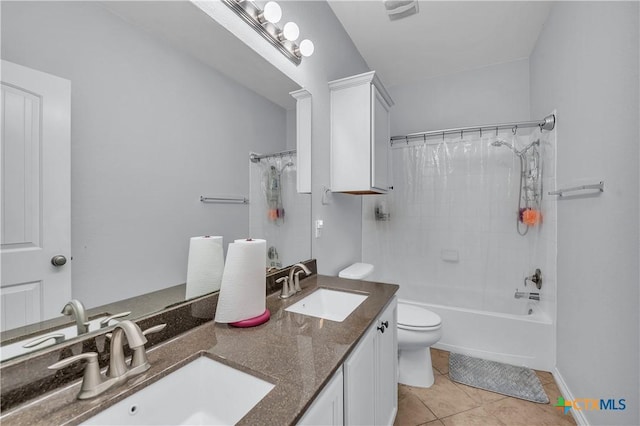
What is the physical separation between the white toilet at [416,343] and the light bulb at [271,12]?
5.36 feet

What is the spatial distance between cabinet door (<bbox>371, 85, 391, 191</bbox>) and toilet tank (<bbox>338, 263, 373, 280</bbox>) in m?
0.67

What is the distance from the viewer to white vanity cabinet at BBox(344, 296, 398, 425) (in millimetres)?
890

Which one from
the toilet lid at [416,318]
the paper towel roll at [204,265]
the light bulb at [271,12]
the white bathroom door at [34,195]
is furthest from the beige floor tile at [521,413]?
the light bulb at [271,12]

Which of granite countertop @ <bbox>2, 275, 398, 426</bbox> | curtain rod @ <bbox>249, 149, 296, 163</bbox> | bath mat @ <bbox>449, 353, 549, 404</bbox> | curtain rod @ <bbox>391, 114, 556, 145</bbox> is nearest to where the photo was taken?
granite countertop @ <bbox>2, 275, 398, 426</bbox>

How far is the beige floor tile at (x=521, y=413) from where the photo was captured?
157cm

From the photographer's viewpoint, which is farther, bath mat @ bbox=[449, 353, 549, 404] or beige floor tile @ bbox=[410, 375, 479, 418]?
bath mat @ bbox=[449, 353, 549, 404]

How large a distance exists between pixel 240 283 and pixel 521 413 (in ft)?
6.21

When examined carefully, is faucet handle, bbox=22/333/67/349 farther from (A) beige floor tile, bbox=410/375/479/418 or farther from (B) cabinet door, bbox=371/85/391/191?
(A) beige floor tile, bbox=410/375/479/418

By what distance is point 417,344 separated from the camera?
1.85 m

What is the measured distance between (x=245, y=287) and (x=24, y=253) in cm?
57

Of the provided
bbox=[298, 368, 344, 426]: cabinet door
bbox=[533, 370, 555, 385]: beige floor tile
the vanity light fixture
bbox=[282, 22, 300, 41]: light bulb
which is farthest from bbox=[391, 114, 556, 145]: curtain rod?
bbox=[298, 368, 344, 426]: cabinet door

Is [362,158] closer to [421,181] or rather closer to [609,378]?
[421,181]

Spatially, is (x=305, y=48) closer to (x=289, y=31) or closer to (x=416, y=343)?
(x=289, y=31)

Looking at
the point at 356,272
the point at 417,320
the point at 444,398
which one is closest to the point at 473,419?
the point at 444,398
